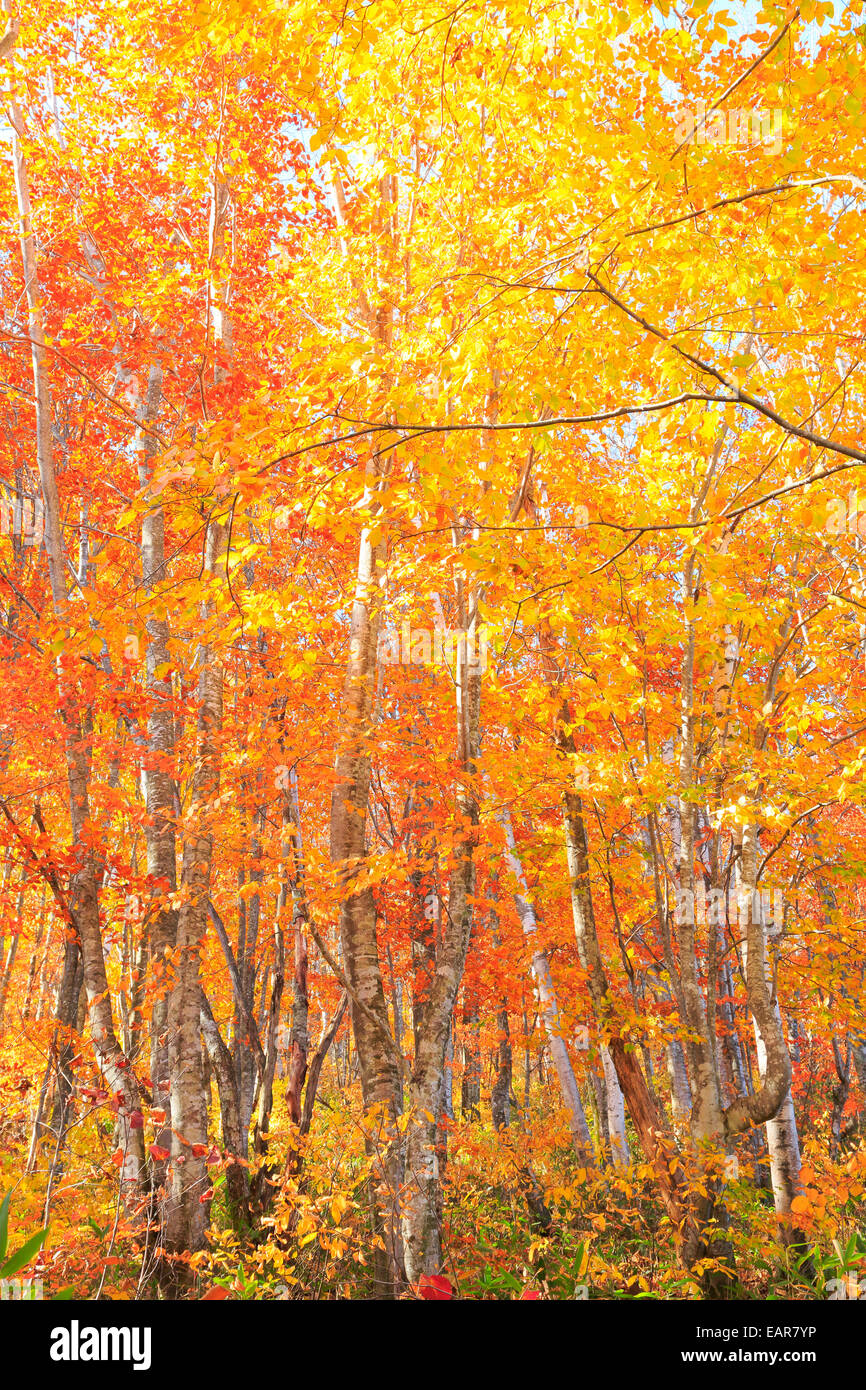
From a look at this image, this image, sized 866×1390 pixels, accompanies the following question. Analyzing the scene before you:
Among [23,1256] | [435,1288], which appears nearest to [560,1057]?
[435,1288]

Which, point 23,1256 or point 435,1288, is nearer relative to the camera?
point 23,1256

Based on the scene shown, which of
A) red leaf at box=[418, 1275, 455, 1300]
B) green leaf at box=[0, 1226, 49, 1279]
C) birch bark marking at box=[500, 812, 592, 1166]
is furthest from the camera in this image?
birch bark marking at box=[500, 812, 592, 1166]

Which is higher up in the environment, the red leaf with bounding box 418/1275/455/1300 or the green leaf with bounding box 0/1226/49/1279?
the green leaf with bounding box 0/1226/49/1279

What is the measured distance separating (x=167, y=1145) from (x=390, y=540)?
21.4ft

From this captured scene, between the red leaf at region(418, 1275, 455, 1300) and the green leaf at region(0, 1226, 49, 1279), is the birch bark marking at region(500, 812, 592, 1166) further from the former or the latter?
the green leaf at region(0, 1226, 49, 1279)

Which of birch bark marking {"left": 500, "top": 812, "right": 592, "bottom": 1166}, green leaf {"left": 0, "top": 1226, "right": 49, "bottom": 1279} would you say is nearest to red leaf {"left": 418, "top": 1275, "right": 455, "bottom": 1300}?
green leaf {"left": 0, "top": 1226, "right": 49, "bottom": 1279}

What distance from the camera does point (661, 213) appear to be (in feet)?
14.8

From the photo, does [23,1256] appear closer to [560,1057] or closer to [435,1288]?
[435,1288]

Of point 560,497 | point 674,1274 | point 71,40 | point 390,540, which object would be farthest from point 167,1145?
point 71,40

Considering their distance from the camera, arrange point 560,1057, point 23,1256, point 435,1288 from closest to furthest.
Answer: point 23,1256, point 435,1288, point 560,1057

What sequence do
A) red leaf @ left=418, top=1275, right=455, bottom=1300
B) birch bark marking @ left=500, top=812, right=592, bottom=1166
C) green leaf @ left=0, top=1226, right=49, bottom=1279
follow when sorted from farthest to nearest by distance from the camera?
birch bark marking @ left=500, top=812, right=592, bottom=1166
red leaf @ left=418, top=1275, right=455, bottom=1300
green leaf @ left=0, top=1226, right=49, bottom=1279

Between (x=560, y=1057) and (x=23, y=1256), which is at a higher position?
(x=23, y=1256)

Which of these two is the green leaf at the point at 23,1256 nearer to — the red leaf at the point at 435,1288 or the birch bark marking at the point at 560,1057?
the red leaf at the point at 435,1288

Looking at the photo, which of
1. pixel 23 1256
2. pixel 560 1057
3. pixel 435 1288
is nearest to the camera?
pixel 23 1256
